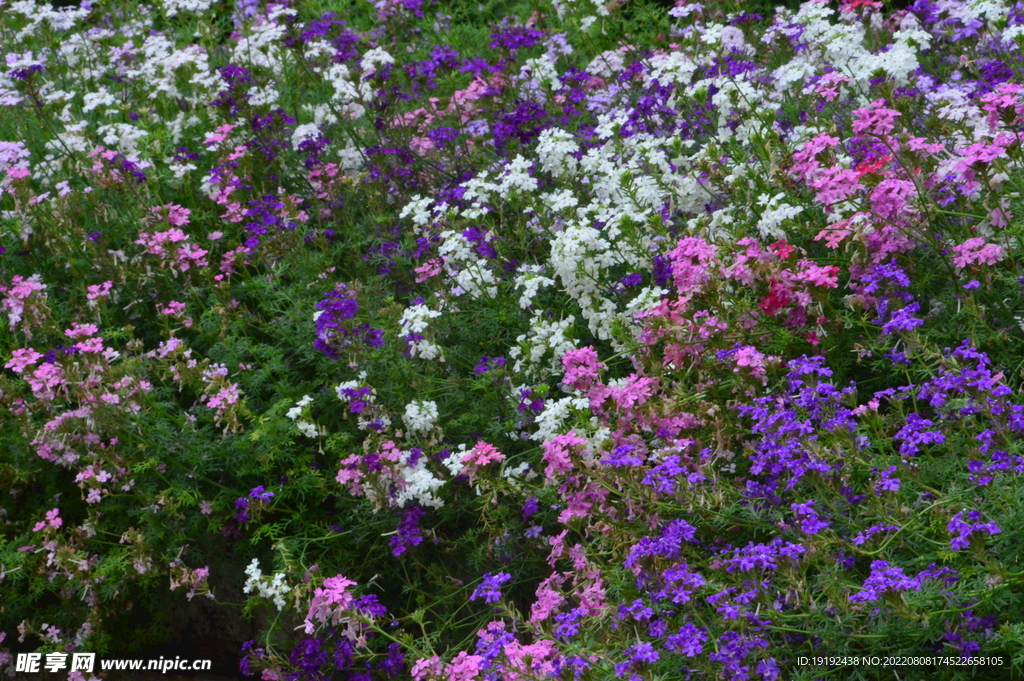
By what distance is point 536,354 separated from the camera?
3.80 meters

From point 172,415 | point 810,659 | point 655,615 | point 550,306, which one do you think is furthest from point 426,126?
point 810,659

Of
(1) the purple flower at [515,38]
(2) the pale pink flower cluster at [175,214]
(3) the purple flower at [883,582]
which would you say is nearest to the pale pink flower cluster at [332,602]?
(3) the purple flower at [883,582]

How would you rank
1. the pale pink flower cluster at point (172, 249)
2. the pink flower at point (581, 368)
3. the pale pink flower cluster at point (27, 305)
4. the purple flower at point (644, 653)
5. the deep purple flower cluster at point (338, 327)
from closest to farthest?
the purple flower at point (644, 653)
the pink flower at point (581, 368)
the deep purple flower cluster at point (338, 327)
the pale pink flower cluster at point (27, 305)
the pale pink flower cluster at point (172, 249)

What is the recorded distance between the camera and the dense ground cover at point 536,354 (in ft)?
8.70

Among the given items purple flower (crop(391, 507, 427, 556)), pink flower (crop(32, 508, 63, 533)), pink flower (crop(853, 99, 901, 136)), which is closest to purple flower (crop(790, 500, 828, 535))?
pink flower (crop(853, 99, 901, 136))

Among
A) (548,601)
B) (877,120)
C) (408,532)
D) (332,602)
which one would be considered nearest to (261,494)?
(408,532)

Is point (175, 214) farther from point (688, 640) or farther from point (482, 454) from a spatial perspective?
point (688, 640)

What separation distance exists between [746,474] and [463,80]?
3.85 meters

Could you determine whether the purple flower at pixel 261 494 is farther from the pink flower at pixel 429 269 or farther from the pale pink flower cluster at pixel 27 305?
the pale pink flower cluster at pixel 27 305

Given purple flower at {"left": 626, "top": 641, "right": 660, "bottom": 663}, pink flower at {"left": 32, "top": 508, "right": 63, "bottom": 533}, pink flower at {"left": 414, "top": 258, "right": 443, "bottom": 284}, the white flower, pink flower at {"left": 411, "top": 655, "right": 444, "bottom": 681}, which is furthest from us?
pink flower at {"left": 414, "top": 258, "right": 443, "bottom": 284}

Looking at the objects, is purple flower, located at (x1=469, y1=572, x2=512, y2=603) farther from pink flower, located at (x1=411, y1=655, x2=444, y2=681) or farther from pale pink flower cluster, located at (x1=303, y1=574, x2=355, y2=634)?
pale pink flower cluster, located at (x1=303, y1=574, x2=355, y2=634)

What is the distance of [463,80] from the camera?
251 inches

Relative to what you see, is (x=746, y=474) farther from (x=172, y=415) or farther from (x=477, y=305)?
(x=172, y=415)

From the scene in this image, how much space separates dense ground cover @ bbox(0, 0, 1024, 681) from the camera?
2.65 meters
